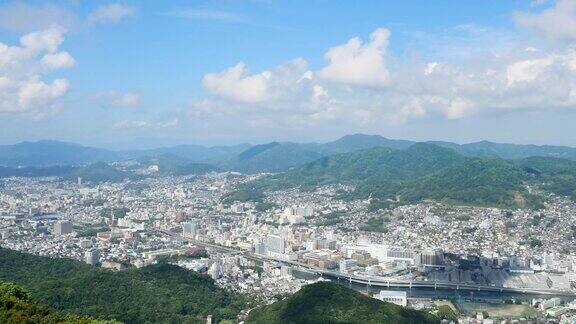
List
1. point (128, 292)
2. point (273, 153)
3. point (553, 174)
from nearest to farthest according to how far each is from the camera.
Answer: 1. point (128, 292)
2. point (553, 174)
3. point (273, 153)

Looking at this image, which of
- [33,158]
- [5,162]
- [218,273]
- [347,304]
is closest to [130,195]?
[218,273]

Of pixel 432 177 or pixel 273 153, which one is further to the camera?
pixel 273 153

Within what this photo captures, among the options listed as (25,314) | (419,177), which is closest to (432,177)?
(419,177)

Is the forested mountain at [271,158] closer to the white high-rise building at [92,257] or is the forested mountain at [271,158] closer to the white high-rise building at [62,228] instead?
the white high-rise building at [62,228]

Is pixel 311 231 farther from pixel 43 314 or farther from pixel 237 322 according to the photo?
pixel 43 314

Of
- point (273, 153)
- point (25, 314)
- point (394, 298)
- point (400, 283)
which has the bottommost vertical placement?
point (400, 283)

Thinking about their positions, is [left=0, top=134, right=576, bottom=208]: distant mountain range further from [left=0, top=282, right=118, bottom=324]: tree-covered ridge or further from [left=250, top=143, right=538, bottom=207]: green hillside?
[left=0, top=282, right=118, bottom=324]: tree-covered ridge

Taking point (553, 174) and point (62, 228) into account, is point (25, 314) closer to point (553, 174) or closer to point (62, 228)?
point (62, 228)
